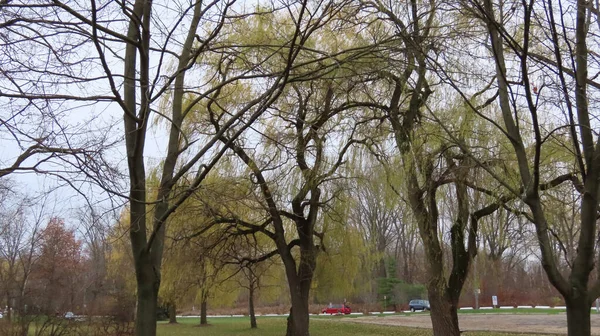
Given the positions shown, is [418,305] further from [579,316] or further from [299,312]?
[579,316]

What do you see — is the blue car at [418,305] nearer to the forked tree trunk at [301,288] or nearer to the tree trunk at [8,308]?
the forked tree trunk at [301,288]

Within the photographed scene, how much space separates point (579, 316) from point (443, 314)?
21.9 feet

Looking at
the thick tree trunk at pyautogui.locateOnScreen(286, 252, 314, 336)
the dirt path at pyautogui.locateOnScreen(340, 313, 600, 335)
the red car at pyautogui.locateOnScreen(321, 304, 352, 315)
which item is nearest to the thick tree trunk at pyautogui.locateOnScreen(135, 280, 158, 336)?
the thick tree trunk at pyautogui.locateOnScreen(286, 252, 314, 336)

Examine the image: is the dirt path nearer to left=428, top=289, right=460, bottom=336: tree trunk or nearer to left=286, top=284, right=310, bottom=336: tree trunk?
left=286, top=284, right=310, bottom=336: tree trunk

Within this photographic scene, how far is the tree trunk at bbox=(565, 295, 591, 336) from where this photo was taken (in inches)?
165

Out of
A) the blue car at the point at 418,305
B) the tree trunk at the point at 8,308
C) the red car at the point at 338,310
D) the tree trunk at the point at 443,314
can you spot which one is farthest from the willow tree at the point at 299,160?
the blue car at the point at 418,305

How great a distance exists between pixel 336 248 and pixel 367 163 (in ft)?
22.6

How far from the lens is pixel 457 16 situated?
541cm

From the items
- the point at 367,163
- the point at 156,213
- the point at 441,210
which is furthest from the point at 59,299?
the point at 156,213

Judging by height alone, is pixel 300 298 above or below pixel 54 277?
below


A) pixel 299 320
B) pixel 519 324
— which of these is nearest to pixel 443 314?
pixel 299 320

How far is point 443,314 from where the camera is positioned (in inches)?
418

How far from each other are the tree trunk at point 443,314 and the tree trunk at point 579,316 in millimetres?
6464

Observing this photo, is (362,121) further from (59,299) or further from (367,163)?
(59,299)
